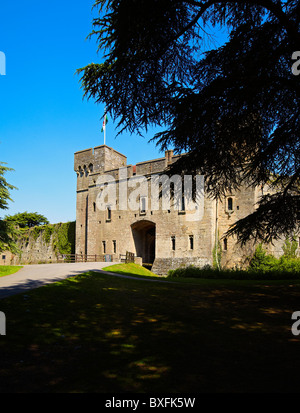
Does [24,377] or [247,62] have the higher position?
[247,62]

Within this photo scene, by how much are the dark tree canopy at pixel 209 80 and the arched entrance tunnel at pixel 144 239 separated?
2113cm

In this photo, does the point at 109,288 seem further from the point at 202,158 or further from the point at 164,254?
the point at 164,254

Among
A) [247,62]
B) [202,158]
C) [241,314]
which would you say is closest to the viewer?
[241,314]

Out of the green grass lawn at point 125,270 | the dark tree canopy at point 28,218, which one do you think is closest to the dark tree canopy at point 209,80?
the green grass lawn at point 125,270

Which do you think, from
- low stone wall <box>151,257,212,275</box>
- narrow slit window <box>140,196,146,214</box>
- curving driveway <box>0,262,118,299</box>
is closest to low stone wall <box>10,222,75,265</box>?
narrow slit window <box>140,196,146,214</box>

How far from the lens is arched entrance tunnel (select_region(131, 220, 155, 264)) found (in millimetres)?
29881

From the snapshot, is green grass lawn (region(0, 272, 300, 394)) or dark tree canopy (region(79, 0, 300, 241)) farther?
dark tree canopy (region(79, 0, 300, 241))

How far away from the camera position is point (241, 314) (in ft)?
21.4

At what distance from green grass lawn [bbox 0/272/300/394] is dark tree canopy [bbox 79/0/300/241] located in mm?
3871

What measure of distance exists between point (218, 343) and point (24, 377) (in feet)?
8.86

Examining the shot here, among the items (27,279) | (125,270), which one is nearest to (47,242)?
(125,270)

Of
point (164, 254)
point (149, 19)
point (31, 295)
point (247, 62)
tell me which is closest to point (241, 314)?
point (31, 295)

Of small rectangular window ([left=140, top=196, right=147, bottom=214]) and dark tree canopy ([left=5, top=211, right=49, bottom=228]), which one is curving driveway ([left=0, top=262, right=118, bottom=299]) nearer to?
small rectangular window ([left=140, top=196, right=147, bottom=214])

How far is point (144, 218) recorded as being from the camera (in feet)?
93.9
